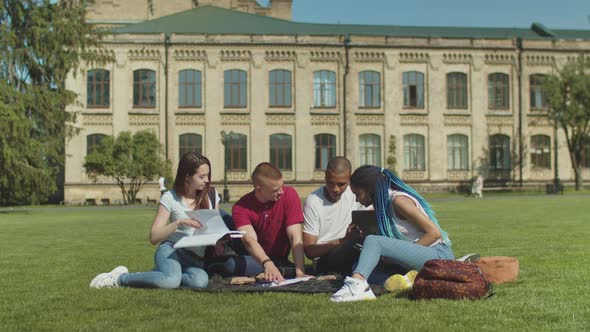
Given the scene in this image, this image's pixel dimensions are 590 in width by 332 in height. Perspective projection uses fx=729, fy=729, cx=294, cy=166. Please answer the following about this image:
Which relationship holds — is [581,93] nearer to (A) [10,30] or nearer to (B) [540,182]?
(B) [540,182]

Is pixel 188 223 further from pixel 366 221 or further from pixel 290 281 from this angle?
pixel 366 221

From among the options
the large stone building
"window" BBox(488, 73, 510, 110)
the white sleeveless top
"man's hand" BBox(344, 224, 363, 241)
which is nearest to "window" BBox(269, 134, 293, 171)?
the large stone building

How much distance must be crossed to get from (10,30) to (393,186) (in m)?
29.6

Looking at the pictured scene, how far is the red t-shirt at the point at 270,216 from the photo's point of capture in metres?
8.27

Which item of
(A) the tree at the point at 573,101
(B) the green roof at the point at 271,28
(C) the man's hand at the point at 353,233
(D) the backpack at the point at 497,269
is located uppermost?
(B) the green roof at the point at 271,28

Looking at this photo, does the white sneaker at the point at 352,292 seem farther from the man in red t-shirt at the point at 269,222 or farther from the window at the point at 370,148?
the window at the point at 370,148

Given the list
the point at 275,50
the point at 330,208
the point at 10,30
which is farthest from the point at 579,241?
the point at 275,50

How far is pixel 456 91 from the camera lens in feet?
174

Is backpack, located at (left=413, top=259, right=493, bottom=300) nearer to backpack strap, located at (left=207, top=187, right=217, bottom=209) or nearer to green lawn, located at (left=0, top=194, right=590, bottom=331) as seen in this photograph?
green lawn, located at (left=0, top=194, right=590, bottom=331)

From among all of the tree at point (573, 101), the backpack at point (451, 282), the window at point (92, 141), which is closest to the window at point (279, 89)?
the window at point (92, 141)

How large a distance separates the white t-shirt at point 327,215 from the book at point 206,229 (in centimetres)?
89

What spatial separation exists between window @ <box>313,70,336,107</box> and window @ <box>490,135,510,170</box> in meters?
12.3

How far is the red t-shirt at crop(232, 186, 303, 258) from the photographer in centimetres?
827

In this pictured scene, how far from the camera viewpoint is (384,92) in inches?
2042
